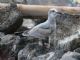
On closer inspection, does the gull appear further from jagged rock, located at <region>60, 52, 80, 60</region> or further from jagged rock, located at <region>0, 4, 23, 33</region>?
jagged rock, located at <region>60, 52, 80, 60</region>

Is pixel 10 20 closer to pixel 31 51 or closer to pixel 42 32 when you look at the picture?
pixel 42 32

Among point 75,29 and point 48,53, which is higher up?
point 75,29

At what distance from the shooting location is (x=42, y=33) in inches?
79.4

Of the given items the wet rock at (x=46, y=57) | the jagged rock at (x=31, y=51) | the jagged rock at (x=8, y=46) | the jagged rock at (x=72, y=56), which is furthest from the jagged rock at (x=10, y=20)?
the jagged rock at (x=72, y=56)

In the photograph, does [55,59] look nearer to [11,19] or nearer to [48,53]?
[48,53]

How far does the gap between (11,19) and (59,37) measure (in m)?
0.63


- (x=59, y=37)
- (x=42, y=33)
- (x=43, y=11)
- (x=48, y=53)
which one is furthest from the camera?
(x=43, y=11)

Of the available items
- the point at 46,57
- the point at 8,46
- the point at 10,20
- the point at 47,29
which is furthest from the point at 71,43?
the point at 10,20

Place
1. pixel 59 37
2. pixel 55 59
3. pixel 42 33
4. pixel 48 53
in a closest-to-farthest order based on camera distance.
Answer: pixel 55 59 → pixel 48 53 → pixel 59 37 → pixel 42 33

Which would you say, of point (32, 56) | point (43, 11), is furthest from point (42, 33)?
point (43, 11)

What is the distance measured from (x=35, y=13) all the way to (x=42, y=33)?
2.32ft

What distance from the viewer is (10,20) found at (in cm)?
229

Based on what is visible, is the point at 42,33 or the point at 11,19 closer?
the point at 42,33

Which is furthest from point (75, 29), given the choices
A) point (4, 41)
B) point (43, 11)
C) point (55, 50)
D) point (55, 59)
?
point (43, 11)
